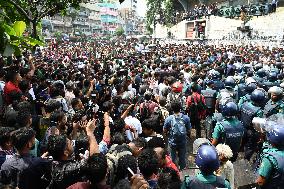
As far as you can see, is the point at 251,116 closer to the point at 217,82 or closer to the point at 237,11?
the point at 217,82

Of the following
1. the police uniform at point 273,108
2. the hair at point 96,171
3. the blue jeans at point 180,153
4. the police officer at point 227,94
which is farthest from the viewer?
the police officer at point 227,94

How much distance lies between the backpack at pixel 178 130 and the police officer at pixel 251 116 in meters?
1.23

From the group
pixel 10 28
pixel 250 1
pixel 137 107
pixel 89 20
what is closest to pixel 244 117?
pixel 137 107

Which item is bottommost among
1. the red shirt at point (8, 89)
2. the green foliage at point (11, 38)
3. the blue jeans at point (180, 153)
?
the blue jeans at point (180, 153)

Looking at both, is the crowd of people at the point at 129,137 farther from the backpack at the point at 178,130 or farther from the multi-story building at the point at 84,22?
the multi-story building at the point at 84,22

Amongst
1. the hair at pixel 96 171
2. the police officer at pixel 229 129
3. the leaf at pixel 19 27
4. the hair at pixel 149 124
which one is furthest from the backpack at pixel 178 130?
the leaf at pixel 19 27

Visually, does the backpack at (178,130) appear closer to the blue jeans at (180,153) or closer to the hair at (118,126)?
the blue jeans at (180,153)

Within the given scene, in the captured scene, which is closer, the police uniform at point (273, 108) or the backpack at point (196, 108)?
the police uniform at point (273, 108)

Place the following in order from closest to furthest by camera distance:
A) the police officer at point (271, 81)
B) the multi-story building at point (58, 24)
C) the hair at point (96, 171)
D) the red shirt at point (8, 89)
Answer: the hair at point (96, 171)
the red shirt at point (8, 89)
the police officer at point (271, 81)
the multi-story building at point (58, 24)

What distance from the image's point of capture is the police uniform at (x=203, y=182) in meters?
2.96

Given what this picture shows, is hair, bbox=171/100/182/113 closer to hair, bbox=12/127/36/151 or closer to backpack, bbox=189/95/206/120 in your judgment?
backpack, bbox=189/95/206/120

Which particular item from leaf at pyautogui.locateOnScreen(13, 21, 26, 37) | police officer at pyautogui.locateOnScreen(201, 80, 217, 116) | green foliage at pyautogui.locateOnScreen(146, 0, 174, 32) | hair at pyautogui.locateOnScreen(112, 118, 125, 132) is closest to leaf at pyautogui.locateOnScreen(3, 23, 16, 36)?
leaf at pyautogui.locateOnScreen(13, 21, 26, 37)

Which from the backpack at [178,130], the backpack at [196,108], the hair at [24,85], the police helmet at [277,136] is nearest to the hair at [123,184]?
the police helmet at [277,136]

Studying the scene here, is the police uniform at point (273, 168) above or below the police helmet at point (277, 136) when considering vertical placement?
below
